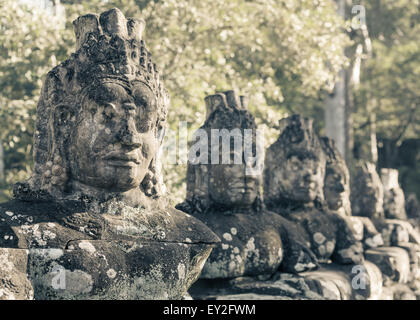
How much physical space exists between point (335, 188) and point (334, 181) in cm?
12

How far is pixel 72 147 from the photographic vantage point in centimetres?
411

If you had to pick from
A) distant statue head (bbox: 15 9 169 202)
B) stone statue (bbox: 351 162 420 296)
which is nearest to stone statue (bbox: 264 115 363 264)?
stone statue (bbox: 351 162 420 296)

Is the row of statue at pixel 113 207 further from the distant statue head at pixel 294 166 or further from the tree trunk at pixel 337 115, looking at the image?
the tree trunk at pixel 337 115

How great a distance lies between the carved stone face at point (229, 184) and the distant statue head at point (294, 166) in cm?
162

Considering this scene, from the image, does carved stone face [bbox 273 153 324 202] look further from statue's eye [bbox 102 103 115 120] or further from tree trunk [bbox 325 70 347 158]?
tree trunk [bbox 325 70 347 158]

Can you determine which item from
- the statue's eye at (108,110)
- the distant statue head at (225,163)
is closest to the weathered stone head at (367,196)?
the distant statue head at (225,163)

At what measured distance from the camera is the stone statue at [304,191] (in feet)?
24.9

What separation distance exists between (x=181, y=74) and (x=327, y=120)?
26.5 feet

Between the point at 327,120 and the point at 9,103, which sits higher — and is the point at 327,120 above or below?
above

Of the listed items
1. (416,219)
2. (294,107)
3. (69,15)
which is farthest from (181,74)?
(294,107)

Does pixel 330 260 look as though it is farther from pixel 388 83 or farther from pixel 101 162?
pixel 388 83

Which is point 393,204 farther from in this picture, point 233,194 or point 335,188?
point 233,194

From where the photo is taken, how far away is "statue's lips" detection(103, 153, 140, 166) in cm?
407

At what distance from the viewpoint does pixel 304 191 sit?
302 inches
